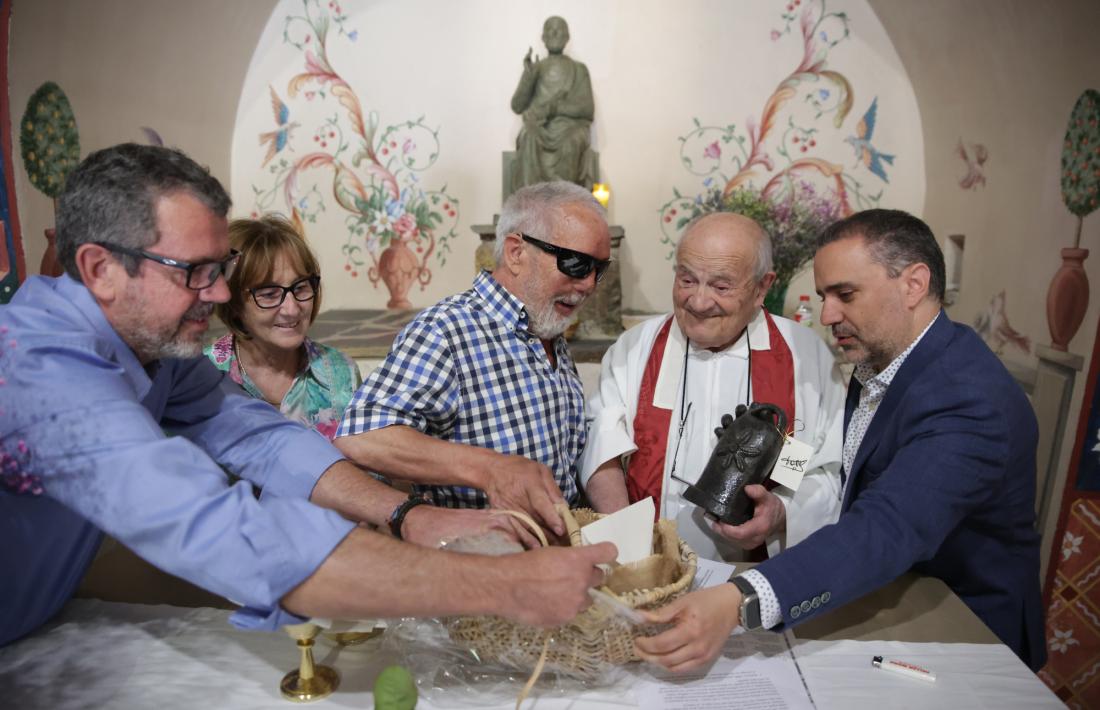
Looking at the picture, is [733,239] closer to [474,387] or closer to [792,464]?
[792,464]

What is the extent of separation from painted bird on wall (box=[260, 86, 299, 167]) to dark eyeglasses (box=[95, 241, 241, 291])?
586 cm

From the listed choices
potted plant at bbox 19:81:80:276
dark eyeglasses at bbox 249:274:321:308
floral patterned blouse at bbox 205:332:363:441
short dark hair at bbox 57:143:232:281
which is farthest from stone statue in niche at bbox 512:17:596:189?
short dark hair at bbox 57:143:232:281

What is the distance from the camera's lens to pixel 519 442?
2.38 meters

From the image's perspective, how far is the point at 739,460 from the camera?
2.14 metres

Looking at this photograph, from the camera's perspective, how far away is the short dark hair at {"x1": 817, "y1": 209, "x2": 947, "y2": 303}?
2.20 metres

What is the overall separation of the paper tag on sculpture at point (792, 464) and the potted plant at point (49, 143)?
4153mm

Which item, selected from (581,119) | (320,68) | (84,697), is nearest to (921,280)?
(84,697)

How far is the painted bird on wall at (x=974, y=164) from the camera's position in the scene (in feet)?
17.7

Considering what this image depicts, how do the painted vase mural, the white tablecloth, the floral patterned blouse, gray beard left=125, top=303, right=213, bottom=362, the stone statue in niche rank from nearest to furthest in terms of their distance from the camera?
1. the white tablecloth
2. gray beard left=125, top=303, right=213, bottom=362
3. the floral patterned blouse
4. the painted vase mural
5. the stone statue in niche

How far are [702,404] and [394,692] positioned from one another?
1.84 meters

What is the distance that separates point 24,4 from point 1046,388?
6526mm

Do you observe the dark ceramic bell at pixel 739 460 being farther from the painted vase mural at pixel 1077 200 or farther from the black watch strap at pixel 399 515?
the painted vase mural at pixel 1077 200

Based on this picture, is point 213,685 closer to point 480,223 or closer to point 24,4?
point 24,4

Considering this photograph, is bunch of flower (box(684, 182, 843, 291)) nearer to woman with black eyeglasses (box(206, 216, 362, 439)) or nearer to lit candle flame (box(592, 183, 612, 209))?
lit candle flame (box(592, 183, 612, 209))
